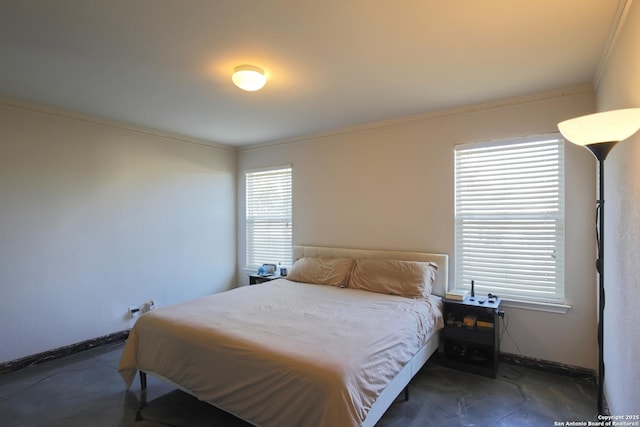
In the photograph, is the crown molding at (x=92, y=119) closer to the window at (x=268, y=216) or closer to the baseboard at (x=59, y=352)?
the window at (x=268, y=216)

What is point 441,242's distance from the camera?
3352 millimetres

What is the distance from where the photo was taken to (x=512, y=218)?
298 cm

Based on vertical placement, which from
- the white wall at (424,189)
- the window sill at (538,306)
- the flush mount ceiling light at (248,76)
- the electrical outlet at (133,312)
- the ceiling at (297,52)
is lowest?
the electrical outlet at (133,312)

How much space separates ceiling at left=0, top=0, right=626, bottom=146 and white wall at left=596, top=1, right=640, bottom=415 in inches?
10.6

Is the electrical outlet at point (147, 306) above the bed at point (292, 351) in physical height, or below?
below

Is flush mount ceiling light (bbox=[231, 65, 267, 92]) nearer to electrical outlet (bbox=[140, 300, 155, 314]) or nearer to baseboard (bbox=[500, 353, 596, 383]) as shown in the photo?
electrical outlet (bbox=[140, 300, 155, 314])

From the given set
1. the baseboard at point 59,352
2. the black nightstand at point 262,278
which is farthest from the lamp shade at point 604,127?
the baseboard at point 59,352

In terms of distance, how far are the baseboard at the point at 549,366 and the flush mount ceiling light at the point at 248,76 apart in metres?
3.24

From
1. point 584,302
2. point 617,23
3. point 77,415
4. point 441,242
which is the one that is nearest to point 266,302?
point 77,415

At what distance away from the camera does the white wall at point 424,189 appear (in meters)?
2.73

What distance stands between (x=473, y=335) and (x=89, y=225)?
3.98 m

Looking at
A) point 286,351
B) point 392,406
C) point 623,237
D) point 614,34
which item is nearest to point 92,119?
point 286,351

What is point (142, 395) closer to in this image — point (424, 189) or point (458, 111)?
point (424, 189)

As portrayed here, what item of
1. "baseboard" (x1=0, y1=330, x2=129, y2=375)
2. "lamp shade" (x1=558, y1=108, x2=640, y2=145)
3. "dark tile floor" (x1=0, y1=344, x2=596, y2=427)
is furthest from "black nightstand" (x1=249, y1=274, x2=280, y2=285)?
"lamp shade" (x1=558, y1=108, x2=640, y2=145)
